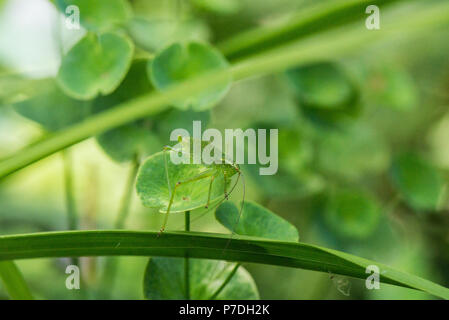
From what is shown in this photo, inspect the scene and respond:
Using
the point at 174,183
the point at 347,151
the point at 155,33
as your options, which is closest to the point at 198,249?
the point at 174,183

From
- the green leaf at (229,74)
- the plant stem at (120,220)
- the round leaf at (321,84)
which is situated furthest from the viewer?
the round leaf at (321,84)

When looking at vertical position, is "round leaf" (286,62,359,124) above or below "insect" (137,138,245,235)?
above

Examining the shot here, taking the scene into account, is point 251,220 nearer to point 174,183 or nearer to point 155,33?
point 174,183

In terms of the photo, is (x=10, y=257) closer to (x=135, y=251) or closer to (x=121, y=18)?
(x=135, y=251)

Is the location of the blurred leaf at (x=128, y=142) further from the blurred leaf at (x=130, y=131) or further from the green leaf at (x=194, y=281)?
the green leaf at (x=194, y=281)

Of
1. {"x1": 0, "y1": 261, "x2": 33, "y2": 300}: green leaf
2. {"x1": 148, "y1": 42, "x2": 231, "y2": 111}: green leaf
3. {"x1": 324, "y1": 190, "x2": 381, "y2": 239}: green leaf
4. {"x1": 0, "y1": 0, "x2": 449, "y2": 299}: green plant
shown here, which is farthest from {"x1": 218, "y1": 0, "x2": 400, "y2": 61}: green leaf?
{"x1": 0, "y1": 261, "x2": 33, "y2": 300}: green leaf

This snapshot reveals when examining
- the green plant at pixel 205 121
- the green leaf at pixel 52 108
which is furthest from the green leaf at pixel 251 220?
the green leaf at pixel 52 108

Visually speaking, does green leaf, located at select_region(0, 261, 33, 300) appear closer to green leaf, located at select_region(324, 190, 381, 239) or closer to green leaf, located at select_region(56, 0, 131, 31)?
green leaf, located at select_region(56, 0, 131, 31)
